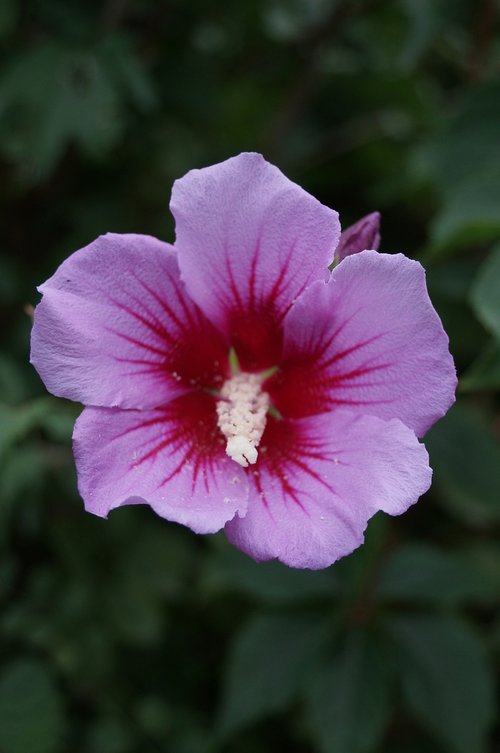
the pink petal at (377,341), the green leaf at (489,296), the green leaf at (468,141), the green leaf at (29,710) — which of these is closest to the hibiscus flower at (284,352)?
the pink petal at (377,341)

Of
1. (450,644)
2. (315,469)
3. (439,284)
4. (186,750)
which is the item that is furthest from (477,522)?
(315,469)

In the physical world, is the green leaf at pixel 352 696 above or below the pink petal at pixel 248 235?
below

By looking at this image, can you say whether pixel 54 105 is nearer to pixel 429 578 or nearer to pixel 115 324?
pixel 115 324

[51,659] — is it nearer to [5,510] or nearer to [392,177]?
[5,510]

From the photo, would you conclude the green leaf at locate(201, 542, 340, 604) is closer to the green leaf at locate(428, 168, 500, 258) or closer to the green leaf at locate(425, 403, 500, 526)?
the green leaf at locate(425, 403, 500, 526)

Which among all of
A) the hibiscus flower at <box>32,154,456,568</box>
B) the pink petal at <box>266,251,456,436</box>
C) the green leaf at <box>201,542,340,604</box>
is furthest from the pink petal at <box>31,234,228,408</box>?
the green leaf at <box>201,542,340,604</box>

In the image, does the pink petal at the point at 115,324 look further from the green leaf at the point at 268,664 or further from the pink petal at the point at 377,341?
the green leaf at the point at 268,664

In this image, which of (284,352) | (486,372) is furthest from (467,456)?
(284,352)
